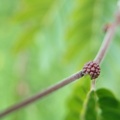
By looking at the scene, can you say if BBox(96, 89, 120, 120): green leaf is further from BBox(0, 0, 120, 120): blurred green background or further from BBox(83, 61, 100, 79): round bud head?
BBox(0, 0, 120, 120): blurred green background

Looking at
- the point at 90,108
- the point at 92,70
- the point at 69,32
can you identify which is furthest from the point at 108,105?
the point at 69,32

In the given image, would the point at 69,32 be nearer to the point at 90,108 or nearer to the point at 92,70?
the point at 90,108

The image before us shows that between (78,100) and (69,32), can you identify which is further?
(69,32)

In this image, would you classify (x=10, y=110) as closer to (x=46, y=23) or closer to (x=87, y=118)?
(x=87, y=118)

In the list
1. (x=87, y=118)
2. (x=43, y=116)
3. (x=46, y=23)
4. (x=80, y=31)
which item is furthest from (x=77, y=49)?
(x=43, y=116)

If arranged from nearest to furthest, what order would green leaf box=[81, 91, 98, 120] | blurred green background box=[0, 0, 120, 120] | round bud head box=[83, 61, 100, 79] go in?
1. round bud head box=[83, 61, 100, 79]
2. green leaf box=[81, 91, 98, 120]
3. blurred green background box=[0, 0, 120, 120]

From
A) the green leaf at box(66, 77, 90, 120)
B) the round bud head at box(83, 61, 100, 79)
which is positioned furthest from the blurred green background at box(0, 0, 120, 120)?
the round bud head at box(83, 61, 100, 79)

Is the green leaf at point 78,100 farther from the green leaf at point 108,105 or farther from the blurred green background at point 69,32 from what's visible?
the blurred green background at point 69,32

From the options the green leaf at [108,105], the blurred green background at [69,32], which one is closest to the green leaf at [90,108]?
the green leaf at [108,105]
